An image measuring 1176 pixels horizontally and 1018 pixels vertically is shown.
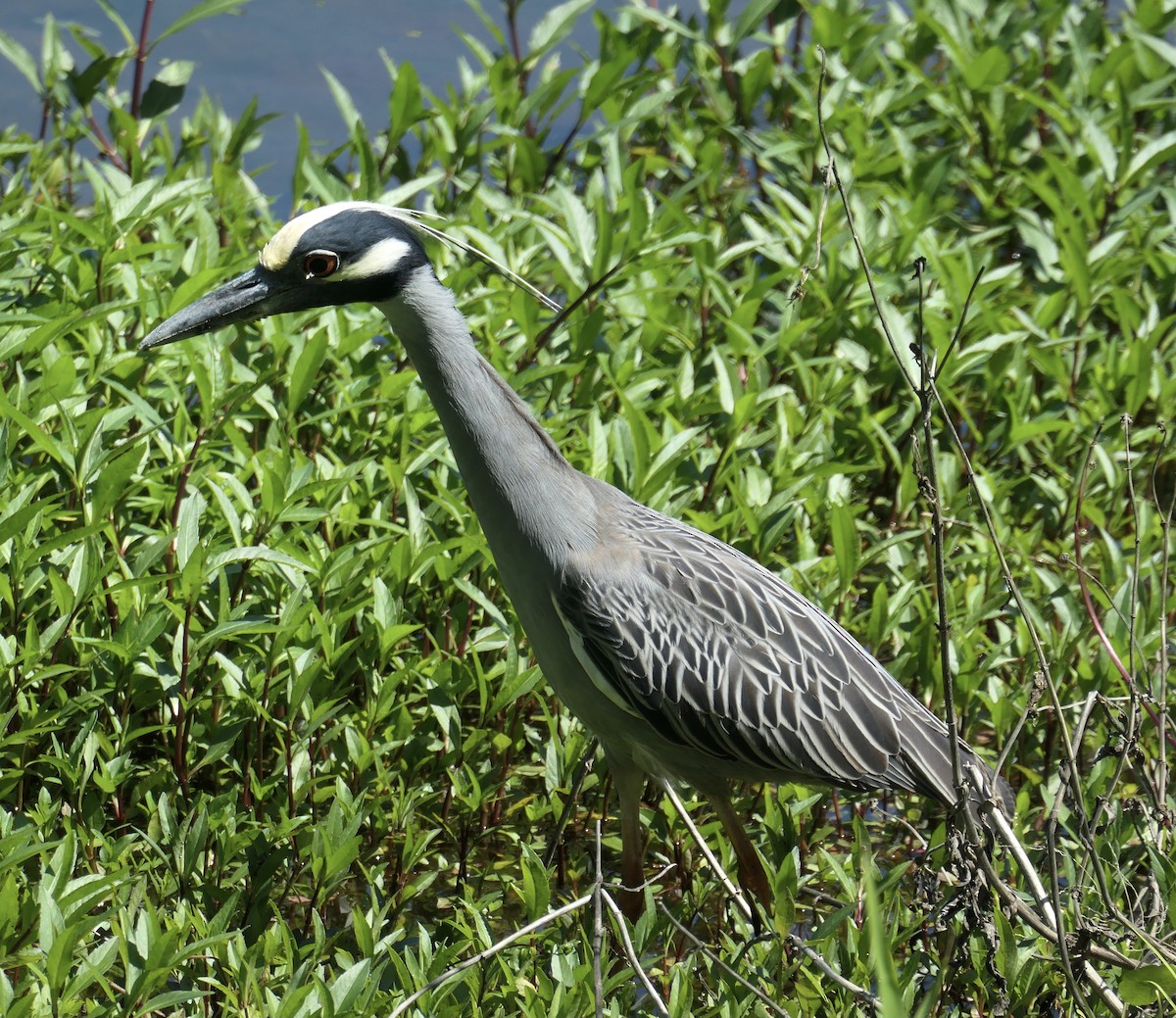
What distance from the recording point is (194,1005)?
129 inches

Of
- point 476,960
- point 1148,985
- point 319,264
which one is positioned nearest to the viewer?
point 1148,985

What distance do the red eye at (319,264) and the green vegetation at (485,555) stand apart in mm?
660

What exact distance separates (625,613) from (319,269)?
3.59ft

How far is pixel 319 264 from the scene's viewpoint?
3551mm

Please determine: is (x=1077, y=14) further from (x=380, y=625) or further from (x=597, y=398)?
(x=380, y=625)

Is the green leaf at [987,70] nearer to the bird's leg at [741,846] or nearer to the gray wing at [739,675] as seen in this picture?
the gray wing at [739,675]

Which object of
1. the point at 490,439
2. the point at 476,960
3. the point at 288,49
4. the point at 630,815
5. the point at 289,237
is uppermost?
the point at 289,237

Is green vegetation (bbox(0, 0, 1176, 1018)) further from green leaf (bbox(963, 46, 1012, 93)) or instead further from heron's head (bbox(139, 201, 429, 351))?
heron's head (bbox(139, 201, 429, 351))

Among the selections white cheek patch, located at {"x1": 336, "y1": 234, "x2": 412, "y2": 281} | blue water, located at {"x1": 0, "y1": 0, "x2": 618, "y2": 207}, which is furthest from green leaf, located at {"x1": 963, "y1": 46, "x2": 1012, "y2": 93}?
white cheek patch, located at {"x1": 336, "y1": 234, "x2": 412, "y2": 281}

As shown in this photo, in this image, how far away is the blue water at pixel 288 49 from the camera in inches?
321

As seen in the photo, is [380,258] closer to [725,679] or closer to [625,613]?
[625,613]

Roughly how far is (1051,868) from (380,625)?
6.06 feet

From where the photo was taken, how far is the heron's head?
3.52 meters

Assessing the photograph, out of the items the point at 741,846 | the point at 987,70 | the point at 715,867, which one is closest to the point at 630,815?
the point at 741,846
